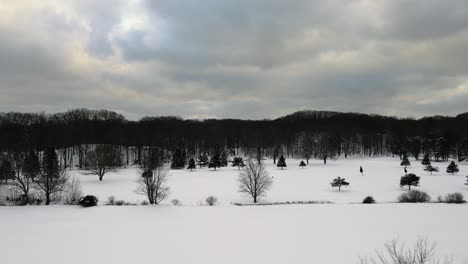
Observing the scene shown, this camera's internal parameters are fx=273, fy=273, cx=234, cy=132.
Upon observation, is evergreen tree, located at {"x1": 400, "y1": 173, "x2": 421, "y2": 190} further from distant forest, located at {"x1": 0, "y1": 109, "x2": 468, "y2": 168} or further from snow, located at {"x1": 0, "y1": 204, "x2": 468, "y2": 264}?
distant forest, located at {"x1": 0, "y1": 109, "x2": 468, "y2": 168}

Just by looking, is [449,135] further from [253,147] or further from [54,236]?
[54,236]

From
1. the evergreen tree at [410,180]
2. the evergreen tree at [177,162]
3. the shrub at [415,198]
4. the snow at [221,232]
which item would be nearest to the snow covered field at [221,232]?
the snow at [221,232]

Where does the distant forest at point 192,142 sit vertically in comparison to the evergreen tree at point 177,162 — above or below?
above

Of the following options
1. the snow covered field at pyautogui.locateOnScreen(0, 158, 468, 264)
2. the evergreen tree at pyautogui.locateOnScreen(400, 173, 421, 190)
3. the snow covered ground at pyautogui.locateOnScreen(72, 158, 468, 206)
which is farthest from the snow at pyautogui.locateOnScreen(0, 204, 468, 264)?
the evergreen tree at pyautogui.locateOnScreen(400, 173, 421, 190)

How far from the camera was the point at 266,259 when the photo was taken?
514 inches

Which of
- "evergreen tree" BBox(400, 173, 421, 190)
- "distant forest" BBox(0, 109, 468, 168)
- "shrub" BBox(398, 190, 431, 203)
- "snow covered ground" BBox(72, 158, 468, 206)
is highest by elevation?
"distant forest" BBox(0, 109, 468, 168)

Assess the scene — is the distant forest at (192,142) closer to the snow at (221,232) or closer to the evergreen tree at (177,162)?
the evergreen tree at (177,162)

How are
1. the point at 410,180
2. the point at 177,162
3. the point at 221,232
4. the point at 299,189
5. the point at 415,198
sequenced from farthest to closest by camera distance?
1. the point at 177,162
2. the point at 299,189
3. the point at 410,180
4. the point at 415,198
5. the point at 221,232

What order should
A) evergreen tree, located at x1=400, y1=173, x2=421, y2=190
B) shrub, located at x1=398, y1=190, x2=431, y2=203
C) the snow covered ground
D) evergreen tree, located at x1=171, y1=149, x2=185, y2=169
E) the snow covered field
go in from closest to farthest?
the snow covered field
shrub, located at x1=398, y1=190, x2=431, y2=203
the snow covered ground
evergreen tree, located at x1=400, y1=173, x2=421, y2=190
evergreen tree, located at x1=171, y1=149, x2=185, y2=169

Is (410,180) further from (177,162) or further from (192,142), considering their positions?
(192,142)

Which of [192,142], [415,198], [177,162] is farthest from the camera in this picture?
[192,142]

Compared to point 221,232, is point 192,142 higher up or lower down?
higher up

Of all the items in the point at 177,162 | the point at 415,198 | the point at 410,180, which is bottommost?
the point at 415,198

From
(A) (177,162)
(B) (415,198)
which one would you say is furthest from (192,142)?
(B) (415,198)
